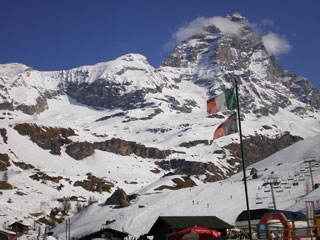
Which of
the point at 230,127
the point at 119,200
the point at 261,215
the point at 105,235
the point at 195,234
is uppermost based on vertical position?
the point at 119,200

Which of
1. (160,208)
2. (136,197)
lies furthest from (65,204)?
(160,208)

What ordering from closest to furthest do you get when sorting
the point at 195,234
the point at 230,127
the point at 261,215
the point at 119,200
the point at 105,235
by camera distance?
the point at 230,127 < the point at 195,234 < the point at 105,235 < the point at 261,215 < the point at 119,200

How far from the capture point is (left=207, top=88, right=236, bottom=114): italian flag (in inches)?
994

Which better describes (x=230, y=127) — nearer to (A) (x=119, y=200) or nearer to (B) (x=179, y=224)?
(B) (x=179, y=224)

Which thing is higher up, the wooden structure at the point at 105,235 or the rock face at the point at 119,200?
the rock face at the point at 119,200

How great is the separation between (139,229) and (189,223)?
39453 mm

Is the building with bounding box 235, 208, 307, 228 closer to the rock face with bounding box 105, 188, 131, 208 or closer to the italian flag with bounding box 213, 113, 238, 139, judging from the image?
the italian flag with bounding box 213, 113, 238, 139

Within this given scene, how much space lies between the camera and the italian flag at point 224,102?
2525 cm

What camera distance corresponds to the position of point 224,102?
2550cm

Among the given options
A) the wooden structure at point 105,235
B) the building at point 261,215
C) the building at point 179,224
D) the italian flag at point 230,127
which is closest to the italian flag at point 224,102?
the italian flag at point 230,127

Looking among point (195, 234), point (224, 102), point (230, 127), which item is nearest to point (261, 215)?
point (195, 234)

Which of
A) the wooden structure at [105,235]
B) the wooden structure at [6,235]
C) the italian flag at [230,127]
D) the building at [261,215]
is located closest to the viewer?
the italian flag at [230,127]

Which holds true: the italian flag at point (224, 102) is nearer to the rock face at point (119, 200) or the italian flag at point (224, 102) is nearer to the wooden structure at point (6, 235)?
the wooden structure at point (6, 235)

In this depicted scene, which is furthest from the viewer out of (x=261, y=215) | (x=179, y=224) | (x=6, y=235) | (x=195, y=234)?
(x=6, y=235)
